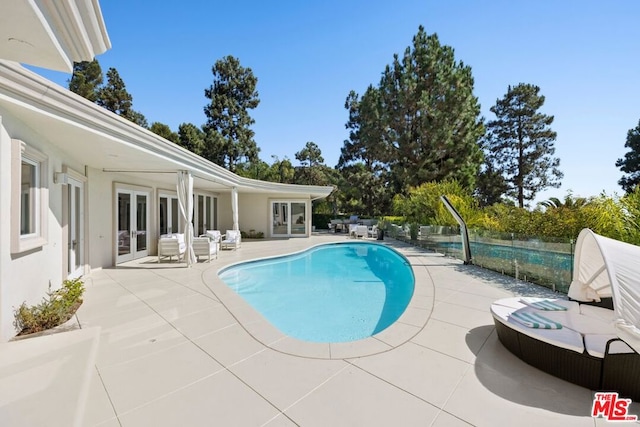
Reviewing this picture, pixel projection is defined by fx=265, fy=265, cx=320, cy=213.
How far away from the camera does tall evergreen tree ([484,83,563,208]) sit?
2667cm

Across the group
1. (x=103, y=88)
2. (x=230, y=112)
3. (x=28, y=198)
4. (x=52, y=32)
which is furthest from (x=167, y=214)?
(x=103, y=88)

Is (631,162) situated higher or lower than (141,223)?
higher

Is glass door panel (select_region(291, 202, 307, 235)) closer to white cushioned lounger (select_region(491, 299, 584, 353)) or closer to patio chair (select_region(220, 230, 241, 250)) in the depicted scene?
patio chair (select_region(220, 230, 241, 250))

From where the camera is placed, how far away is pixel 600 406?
233 centimetres

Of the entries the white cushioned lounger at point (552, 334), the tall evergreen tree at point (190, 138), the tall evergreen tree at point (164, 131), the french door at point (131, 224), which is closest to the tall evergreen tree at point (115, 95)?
the tall evergreen tree at point (164, 131)

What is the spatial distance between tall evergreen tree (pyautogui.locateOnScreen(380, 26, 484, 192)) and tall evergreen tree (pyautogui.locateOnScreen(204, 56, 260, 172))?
14.1m

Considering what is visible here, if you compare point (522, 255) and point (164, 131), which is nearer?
point (522, 255)

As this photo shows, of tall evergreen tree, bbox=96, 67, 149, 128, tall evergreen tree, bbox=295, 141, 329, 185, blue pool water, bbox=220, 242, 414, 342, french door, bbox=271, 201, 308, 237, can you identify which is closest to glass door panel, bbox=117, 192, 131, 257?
blue pool water, bbox=220, 242, 414, 342

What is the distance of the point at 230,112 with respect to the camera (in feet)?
86.6

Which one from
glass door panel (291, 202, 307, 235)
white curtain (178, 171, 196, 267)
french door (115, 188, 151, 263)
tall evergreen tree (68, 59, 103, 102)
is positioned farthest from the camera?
tall evergreen tree (68, 59, 103, 102)

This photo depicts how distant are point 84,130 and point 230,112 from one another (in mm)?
24298

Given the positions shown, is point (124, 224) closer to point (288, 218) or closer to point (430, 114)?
point (288, 218)

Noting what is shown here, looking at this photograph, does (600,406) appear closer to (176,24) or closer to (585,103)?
(585,103)

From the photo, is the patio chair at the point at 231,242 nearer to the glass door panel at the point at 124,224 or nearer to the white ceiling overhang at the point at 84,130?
the glass door panel at the point at 124,224
